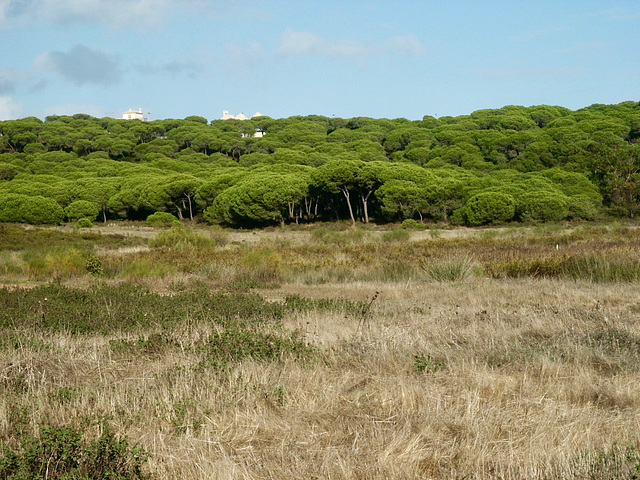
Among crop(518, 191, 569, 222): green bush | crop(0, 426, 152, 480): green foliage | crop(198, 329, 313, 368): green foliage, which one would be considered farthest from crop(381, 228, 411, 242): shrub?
crop(0, 426, 152, 480): green foliage

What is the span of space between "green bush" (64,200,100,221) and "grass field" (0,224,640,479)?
167 ft

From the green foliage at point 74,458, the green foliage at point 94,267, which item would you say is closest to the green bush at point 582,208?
the green foliage at point 94,267

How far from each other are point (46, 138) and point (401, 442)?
374 ft

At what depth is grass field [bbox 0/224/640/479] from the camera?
10.1 ft

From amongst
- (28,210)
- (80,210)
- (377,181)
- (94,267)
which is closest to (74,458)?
(94,267)

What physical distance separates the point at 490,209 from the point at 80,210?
3753 centimetres

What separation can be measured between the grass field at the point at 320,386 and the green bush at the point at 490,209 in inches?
1457

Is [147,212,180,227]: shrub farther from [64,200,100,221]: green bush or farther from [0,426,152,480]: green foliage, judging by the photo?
[0,426,152,480]: green foliage

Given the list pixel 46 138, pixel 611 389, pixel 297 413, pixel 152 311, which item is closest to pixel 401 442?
pixel 297 413

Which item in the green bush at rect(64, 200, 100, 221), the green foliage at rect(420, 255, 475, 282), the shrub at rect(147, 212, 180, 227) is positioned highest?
the green bush at rect(64, 200, 100, 221)

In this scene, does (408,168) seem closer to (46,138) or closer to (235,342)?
(235,342)

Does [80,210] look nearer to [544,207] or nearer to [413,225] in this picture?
[413,225]

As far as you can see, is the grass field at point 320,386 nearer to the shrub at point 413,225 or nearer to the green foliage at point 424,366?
the green foliage at point 424,366

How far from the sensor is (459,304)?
27.5ft
